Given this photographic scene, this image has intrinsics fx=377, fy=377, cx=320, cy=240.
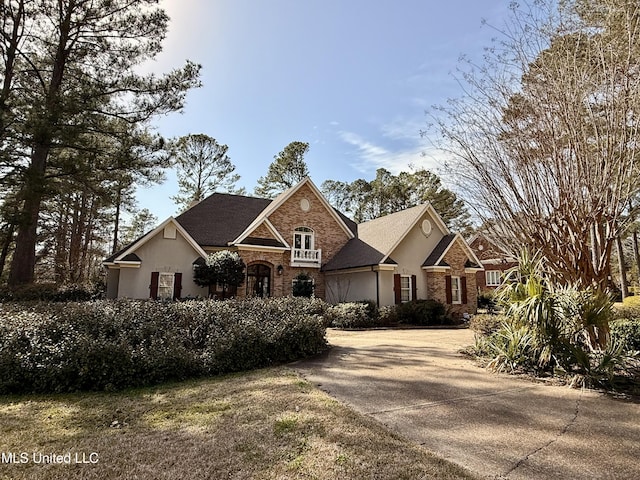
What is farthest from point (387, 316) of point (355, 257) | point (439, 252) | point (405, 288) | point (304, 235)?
point (304, 235)

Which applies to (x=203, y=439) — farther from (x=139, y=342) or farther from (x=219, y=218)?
(x=219, y=218)

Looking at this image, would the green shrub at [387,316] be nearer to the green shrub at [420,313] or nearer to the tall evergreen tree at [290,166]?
the green shrub at [420,313]

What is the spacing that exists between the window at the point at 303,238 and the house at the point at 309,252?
6 cm

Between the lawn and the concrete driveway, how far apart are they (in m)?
0.45

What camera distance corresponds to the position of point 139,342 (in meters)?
6.84

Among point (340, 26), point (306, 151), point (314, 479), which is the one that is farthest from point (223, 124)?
point (306, 151)

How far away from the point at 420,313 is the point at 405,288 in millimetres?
2423

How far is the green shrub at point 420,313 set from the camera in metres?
18.1

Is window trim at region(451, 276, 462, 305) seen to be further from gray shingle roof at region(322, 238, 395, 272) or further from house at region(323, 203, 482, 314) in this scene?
gray shingle roof at region(322, 238, 395, 272)

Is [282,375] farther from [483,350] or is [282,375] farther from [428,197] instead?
[428,197]

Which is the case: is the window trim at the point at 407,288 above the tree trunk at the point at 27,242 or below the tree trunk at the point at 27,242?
below

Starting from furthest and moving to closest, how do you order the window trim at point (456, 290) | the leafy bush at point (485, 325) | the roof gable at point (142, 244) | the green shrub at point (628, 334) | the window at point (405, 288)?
1. the window trim at point (456, 290)
2. the window at point (405, 288)
3. the roof gable at point (142, 244)
4. the leafy bush at point (485, 325)
5. the green shrub at point (628, 334)

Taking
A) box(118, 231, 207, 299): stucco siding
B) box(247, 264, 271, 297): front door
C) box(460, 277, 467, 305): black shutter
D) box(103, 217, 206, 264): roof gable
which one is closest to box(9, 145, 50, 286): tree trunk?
box(103, 217, 206, 264): roof gable

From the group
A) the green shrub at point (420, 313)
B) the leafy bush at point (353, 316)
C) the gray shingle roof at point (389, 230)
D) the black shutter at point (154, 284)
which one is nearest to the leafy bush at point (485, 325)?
the leafy bush at point (353, 316)
